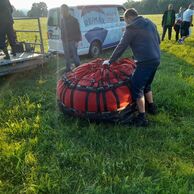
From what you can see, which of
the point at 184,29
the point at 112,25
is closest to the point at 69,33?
the point at 112,25

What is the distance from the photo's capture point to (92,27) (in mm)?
10656

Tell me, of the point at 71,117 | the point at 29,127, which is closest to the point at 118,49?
the point at 71,117

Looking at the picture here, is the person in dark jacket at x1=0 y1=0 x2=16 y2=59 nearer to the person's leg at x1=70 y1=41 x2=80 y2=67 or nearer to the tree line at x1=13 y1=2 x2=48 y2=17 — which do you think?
the person's leg at x1=70 y1=41 x2=80 y2=67

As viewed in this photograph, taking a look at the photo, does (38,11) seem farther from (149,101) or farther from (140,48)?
(140,48)

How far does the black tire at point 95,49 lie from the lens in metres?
10.9

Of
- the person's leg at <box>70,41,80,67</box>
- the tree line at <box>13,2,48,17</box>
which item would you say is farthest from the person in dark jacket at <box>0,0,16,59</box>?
the tree line at <box>13,2,48,17</box>

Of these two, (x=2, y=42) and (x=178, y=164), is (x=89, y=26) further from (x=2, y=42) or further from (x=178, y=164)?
(x=178, y=164)

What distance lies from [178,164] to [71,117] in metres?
2.21

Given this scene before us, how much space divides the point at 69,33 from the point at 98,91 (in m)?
3.75

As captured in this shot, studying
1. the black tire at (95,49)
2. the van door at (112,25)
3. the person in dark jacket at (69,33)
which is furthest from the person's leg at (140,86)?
the van door at (112,25)

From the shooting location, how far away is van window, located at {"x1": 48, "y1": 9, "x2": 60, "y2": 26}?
10391 mm

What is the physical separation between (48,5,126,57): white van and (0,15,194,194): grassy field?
161 inches

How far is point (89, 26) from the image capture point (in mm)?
10531

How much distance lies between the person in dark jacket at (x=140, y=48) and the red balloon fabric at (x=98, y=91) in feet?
0.62
